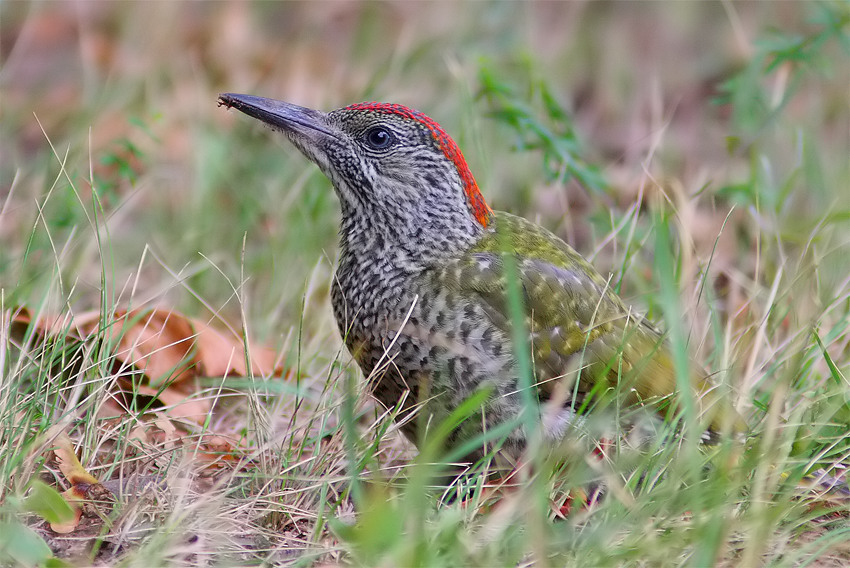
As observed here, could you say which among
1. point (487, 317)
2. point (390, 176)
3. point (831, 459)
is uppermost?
point (390, 176)

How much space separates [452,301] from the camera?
3293 millimetres

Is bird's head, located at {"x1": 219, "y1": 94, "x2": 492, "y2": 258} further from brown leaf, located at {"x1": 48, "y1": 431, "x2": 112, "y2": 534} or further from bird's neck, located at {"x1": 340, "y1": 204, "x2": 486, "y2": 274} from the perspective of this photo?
brown leaf, located at {"x1": 48, "y1": 431, "x2": 112, "y2": 534}

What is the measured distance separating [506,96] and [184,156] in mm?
2421

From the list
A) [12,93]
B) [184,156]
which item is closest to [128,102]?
[184,156]

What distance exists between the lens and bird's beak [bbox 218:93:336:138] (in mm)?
3579

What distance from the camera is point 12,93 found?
639cm

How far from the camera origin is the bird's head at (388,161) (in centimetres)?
358

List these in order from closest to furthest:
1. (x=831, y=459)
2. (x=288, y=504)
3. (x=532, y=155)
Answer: (x=288, y=504) < (x=831, y=459) < (x=532, y=155)

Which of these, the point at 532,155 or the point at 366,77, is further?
the point at 366,77

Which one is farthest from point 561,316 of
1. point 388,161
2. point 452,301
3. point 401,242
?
point 388,161

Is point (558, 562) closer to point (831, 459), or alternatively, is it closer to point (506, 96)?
point (831, 459)

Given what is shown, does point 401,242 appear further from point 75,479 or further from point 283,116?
point 75,479

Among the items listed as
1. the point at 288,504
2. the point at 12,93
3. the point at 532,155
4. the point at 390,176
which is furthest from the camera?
the point at 12,93

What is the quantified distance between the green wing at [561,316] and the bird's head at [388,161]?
20 cm
